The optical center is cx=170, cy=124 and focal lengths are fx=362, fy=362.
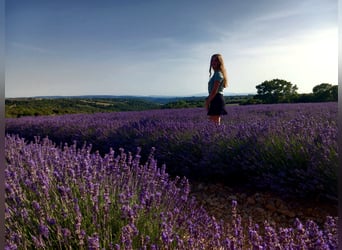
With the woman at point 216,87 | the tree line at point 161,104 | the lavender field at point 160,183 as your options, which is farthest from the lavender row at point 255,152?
the tree line at point 161,104

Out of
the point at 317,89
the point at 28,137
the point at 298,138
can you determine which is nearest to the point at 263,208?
the point at 298,138

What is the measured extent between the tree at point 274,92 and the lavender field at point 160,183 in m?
9.29

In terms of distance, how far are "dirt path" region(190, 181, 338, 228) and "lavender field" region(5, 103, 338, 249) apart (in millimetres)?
74

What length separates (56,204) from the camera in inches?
65.5

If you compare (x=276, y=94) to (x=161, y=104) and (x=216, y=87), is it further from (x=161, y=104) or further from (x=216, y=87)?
(x=216, y=87)

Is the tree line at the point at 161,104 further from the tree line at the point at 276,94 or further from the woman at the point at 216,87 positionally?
the woman at the point at 216,87

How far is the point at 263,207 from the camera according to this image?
2412mm

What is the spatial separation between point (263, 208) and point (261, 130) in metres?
0.69

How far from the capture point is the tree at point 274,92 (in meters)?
12.8

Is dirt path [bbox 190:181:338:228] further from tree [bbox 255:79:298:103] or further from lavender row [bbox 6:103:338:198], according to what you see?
tree [bbox 255:79:298:103]

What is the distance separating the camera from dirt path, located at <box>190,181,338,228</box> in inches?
86.1

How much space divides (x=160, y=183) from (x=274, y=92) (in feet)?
38.5

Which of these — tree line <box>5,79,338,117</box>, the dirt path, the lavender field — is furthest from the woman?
tree line <box>5,79,338,117</box>

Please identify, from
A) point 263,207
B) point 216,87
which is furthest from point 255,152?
point 216,87
